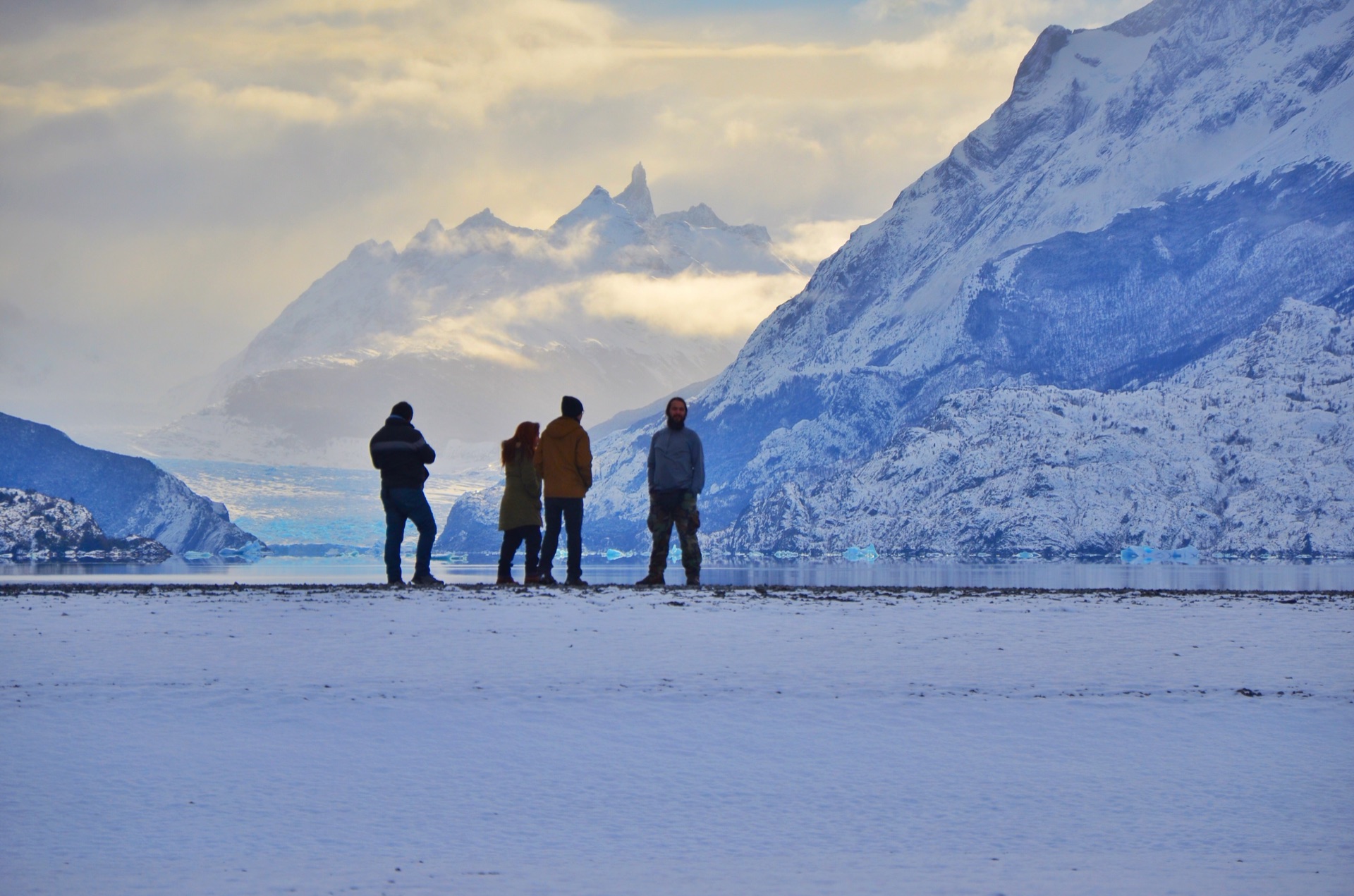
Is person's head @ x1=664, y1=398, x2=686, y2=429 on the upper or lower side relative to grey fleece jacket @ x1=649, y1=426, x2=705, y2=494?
upper

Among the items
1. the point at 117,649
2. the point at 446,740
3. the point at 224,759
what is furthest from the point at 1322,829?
the point at 117,649

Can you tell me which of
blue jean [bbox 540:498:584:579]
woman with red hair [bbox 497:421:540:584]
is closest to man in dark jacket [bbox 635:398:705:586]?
blue jean [bbox 540:498:584:579]

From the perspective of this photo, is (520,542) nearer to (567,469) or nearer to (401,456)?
(567,469)

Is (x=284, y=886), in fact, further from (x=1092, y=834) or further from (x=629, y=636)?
(x=629, y=636)

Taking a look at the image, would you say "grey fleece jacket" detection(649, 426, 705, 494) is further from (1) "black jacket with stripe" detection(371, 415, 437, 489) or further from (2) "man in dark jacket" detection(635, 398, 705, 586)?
(1) "black jacket with stripe" detection(371, 415, 437, 489)

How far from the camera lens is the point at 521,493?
67.5 ft

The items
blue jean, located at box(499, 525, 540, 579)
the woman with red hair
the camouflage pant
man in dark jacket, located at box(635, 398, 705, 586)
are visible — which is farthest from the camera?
blue jean, located at box(499, 525, 540, 579)

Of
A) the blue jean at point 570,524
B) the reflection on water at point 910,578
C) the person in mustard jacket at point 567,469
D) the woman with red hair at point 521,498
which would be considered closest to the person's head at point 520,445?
the woman with red hair at point 521,498

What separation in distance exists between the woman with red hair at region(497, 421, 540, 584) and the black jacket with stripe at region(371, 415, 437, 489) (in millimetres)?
1212

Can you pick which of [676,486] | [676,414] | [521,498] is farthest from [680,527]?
[521,498]

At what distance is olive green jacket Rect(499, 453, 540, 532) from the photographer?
20438mm

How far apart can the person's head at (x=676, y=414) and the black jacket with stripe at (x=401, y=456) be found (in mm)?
3235

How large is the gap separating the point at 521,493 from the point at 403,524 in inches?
68.8

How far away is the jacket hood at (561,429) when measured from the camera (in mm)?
19625
